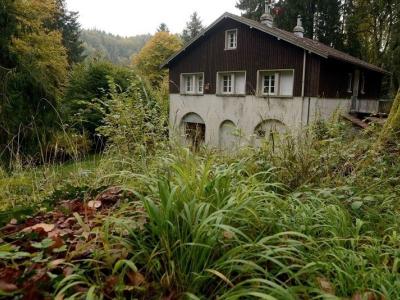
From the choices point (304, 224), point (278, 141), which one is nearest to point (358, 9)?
point (278, 141)

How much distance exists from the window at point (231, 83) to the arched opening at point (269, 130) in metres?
12.3

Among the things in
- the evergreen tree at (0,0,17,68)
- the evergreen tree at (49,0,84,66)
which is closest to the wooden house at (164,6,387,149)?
the evergreen tree at (0,0,17,68)

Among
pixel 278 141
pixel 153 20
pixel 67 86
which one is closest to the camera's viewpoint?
pixel 278 141

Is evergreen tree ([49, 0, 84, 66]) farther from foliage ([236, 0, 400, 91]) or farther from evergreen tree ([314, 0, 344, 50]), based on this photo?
evergreen tree ([314, 0, 344, 50])

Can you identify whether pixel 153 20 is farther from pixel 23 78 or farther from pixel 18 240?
pixel 18 240

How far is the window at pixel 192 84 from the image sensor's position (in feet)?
58.7

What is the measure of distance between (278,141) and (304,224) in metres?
1.62

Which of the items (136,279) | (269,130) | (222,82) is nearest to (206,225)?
(136,279)

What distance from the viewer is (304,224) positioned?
189 centimetres

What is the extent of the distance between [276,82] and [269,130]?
12.1 m

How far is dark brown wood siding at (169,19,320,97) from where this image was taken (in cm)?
1412

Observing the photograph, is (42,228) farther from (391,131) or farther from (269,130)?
(391,131)

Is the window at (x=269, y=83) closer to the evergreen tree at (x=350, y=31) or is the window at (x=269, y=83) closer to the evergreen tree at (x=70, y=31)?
the evergreen tree at (x=350, y=31)

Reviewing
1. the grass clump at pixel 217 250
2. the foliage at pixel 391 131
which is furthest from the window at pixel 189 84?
the grass clump at pixel 217 250
